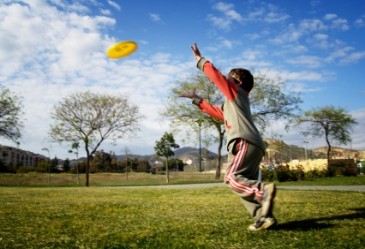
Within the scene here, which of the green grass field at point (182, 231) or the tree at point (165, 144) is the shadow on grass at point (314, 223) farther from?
the tree at point (165, 144)

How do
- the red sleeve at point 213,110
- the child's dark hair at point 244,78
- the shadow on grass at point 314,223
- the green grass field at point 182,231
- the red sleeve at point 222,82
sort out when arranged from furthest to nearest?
the red sleeve at point 213,110, the child's dark hair at point 244,78, the red sleeve at point 222,82, the shadow on grass at point 314,223, the green grass field at point 182,231

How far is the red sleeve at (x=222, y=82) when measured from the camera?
4715mm

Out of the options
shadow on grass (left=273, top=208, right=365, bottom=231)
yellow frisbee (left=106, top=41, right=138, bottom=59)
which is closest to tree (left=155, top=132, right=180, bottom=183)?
yellow frisbee (left=106, top=41, right=138, bottom=59)

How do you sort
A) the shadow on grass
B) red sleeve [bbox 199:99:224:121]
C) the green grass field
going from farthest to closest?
red sleeve [bbox 199:99:224:121] < the shadow on grass < the green grass field

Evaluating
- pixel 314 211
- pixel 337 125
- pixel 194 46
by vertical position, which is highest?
pixel 337 125

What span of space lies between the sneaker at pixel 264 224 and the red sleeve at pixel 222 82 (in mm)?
1676

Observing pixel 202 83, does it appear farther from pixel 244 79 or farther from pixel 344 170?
pixel 244 79

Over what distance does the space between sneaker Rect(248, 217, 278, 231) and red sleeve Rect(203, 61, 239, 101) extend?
1.68 meters

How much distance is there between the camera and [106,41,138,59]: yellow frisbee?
8.63 metres

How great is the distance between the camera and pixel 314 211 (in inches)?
244

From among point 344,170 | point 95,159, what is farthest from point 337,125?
point 95,159

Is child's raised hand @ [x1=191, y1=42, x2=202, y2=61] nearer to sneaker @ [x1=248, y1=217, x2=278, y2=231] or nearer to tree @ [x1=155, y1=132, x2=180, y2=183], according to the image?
sneaker @ [x1=248, y1=217, x2=278, y2=231]

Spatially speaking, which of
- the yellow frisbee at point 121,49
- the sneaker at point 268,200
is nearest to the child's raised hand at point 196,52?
the sneaker at point 268,200

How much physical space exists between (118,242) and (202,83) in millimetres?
34878
